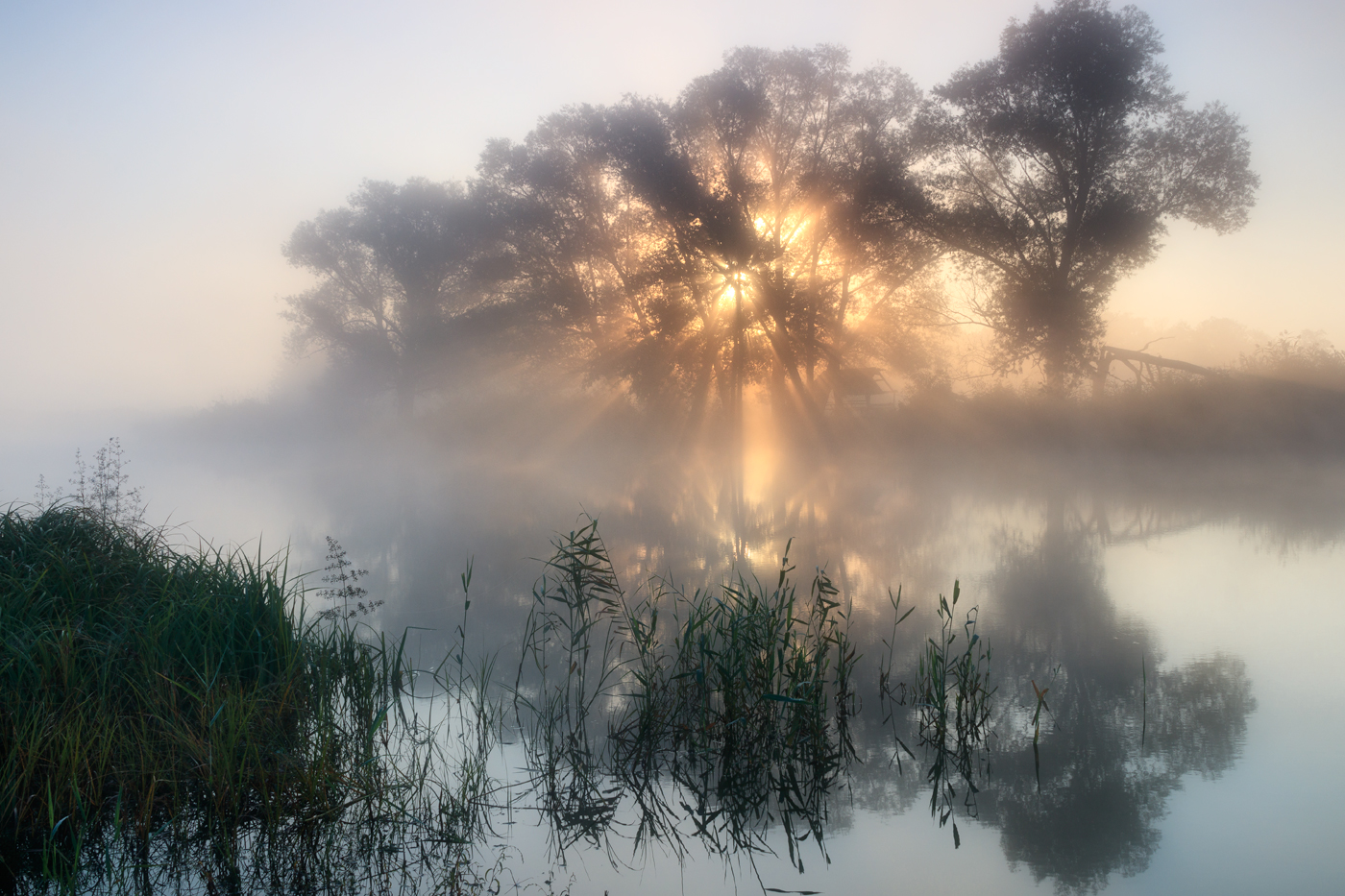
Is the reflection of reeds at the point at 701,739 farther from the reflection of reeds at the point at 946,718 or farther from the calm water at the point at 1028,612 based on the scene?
the reflection of reeds at the point at 946,718

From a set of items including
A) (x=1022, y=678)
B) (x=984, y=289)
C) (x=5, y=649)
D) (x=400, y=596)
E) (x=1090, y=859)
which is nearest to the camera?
(x=1090, y=859)

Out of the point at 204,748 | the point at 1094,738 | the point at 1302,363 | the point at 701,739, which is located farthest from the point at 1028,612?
the point at 1302,363

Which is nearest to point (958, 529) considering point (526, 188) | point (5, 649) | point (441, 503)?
point (441, 503)

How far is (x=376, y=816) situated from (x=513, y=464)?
2009 centimetres

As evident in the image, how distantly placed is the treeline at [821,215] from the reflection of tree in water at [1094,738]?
14.2 meters

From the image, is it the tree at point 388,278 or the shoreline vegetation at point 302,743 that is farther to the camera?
the tree at point 388,278

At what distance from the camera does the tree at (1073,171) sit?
59.7 feet

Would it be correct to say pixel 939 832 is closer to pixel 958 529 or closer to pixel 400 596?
pixel 400 596

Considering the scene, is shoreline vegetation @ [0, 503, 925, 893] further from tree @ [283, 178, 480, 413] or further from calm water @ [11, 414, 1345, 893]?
tree @ [283, 178, 480, 413]

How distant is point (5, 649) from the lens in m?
4.05

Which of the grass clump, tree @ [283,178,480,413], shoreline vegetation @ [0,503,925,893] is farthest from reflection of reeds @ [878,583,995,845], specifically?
tree @ [283,178,480,413]

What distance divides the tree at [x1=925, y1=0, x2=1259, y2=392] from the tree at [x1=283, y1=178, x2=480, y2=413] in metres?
17.0

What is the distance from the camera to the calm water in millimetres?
3418

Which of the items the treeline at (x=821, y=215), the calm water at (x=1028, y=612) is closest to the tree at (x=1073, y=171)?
the treeline at (x=821, y=215)
